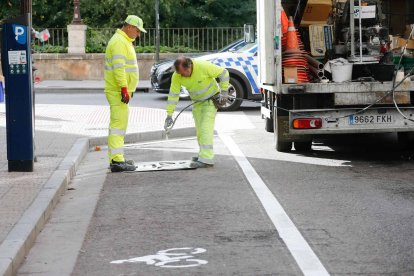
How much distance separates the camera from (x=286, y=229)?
867 cm

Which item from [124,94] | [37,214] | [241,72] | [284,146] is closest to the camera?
[37,214]

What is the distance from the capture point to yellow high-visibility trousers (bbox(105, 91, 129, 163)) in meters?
12.8

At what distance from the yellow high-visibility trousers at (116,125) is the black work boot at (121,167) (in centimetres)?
5

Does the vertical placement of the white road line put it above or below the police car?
below

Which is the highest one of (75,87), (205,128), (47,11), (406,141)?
(47,11)

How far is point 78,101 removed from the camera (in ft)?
85.9

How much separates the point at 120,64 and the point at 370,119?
3.12 metres

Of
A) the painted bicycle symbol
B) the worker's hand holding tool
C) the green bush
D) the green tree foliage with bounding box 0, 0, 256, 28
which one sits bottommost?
the painted bicycle symbol

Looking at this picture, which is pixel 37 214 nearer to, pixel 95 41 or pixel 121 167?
pixel 121 167

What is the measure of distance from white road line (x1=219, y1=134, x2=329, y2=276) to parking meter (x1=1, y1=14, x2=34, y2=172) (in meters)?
2.55

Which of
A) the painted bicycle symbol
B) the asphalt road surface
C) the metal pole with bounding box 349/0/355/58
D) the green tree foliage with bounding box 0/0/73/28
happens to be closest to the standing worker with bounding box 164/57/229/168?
the asphalt road surface

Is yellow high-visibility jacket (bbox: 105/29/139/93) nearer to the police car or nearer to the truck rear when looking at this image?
the truck rear

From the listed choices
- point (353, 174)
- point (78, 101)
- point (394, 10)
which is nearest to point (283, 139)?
point (353, 174)

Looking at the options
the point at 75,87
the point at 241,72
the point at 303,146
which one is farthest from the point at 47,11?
the point at 303,146
